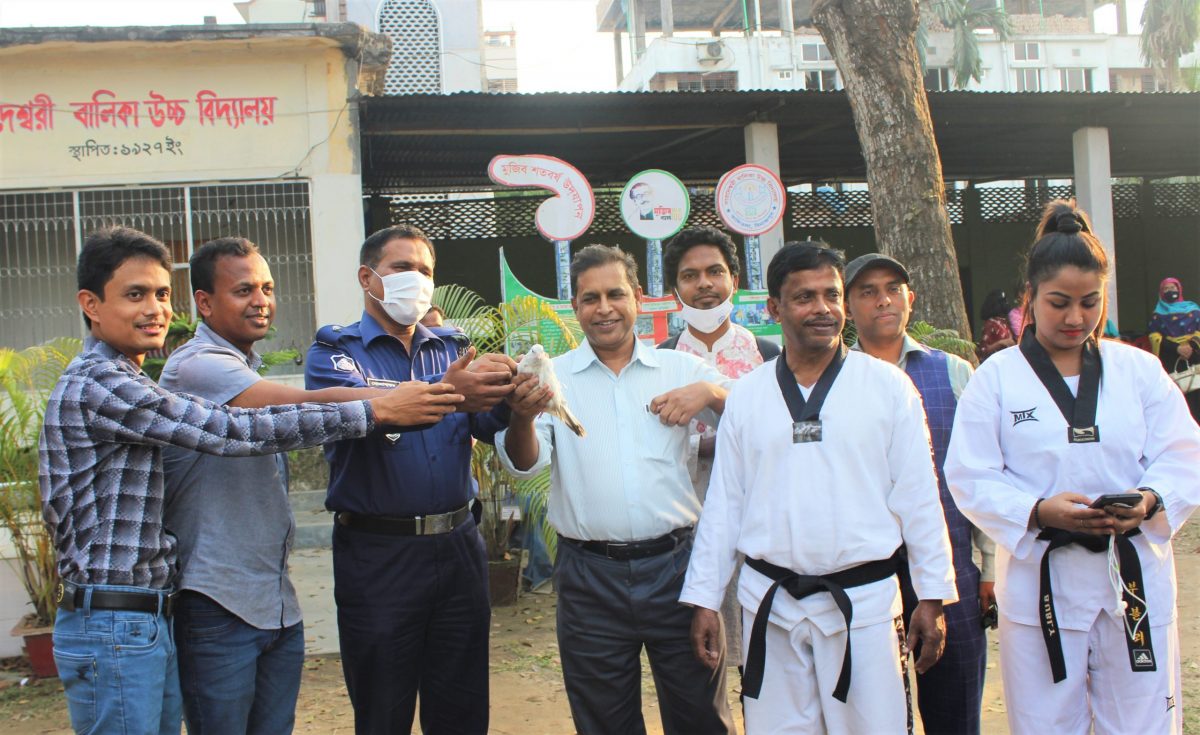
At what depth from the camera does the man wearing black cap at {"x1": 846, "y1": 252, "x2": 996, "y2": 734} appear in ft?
9.83

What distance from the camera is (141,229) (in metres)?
9.60

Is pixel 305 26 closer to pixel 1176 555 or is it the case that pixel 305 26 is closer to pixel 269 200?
pixel 269 200

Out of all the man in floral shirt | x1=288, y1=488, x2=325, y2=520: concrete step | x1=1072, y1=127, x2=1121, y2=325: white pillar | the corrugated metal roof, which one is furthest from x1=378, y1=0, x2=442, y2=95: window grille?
the man in floral shirt

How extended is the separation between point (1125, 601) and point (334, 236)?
8.02m

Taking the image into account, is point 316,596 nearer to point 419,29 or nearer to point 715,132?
point 715,132

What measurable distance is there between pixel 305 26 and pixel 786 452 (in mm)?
7964

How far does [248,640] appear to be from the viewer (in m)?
2.58

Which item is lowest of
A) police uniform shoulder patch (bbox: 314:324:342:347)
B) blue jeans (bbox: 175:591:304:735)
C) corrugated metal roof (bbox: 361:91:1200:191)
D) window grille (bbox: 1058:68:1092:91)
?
blue jeans (bbox: 175:591:304:735)

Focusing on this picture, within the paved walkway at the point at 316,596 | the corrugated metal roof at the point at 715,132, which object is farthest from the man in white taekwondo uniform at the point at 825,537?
the corrugated metal roof at the point at 715,132

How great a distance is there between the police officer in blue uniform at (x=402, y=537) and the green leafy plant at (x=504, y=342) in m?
2.83

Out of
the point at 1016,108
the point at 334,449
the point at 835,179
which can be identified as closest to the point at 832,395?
the point at 334,449

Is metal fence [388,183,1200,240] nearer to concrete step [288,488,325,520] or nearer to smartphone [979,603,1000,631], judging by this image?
concrete step [288,488,325,520]

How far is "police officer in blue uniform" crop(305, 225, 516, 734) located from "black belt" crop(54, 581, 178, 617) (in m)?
0.64

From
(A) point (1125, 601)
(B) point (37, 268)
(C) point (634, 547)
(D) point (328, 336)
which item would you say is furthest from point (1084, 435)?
(B) point (37, 268)
